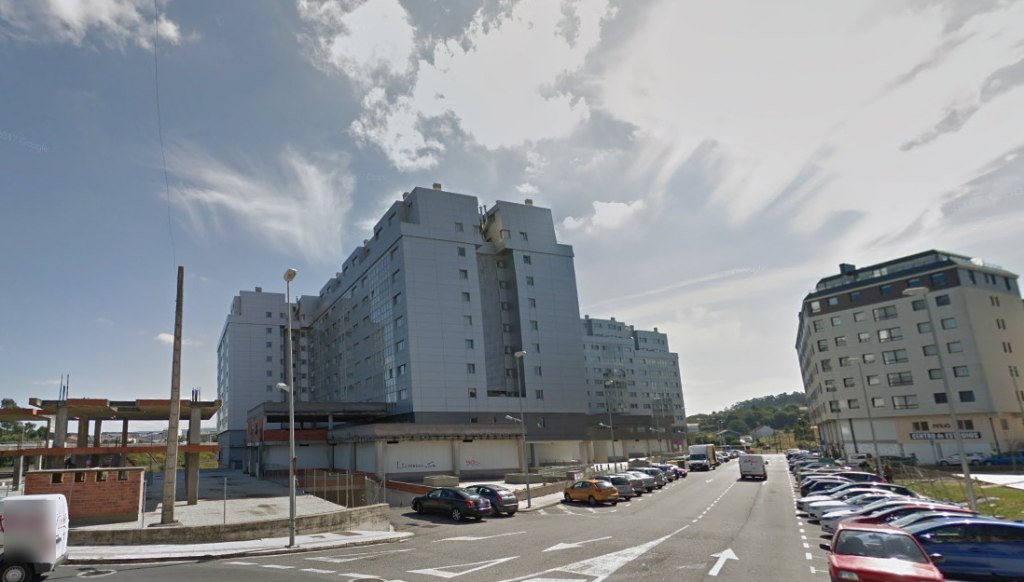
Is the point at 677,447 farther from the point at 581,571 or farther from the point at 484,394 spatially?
the point at 581,571

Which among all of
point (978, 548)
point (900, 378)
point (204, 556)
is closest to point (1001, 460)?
point (900, 378)

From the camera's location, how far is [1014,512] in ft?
84.6

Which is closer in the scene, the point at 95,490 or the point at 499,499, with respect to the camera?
the point at 95,490

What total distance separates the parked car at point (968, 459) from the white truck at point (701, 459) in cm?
2504

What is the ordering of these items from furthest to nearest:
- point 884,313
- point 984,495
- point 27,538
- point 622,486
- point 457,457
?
point 884,313 < point 457,457 < point 622,486 < point 984,495 < point 27,538

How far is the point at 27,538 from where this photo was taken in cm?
1405

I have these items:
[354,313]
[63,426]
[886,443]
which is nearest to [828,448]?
[886,443]

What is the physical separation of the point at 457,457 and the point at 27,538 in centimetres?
4678

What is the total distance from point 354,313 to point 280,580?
74.2 meters

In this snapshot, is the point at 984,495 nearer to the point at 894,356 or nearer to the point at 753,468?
the point at 753,468

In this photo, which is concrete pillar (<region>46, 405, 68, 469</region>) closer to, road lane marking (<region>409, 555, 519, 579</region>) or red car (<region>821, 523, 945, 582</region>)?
road lane marking (<region>409, 555, 519, 579</region>)

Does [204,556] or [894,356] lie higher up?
[894,356]

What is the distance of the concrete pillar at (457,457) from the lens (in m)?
58.7

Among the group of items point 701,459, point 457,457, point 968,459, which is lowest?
point 968,459
